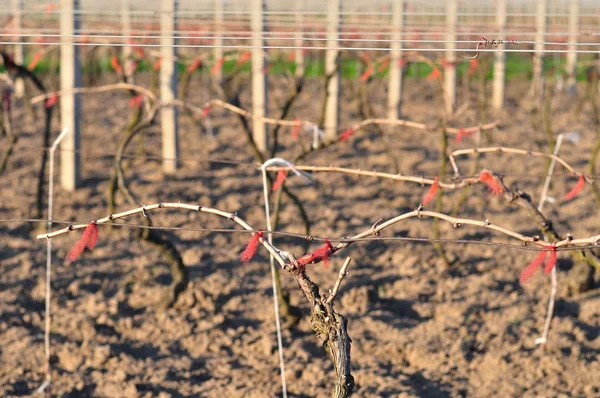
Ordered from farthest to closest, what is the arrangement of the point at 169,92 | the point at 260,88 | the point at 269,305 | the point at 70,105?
1. the point at 260,88
2. the point at 169,92
3. the point at 70,105
4. the point at 269,305

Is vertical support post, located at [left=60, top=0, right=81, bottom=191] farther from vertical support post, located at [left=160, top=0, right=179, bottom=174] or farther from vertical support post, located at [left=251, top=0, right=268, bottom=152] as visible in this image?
vertical support post, located at [left=251, top=0, right=268, bottom=152]

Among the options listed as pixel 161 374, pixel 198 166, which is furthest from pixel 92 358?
pixel 198 166

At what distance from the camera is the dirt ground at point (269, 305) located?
159 inches

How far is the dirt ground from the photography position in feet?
13.3

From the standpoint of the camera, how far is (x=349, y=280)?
5.11m

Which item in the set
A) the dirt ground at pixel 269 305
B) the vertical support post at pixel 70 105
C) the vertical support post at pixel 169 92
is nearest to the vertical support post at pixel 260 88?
the dirt ground at pixel 269 305

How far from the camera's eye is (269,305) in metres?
4.77

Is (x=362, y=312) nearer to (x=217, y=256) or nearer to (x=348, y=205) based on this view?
(x=217, y=256)

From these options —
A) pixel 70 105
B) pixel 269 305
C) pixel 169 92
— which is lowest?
pixel 269 305

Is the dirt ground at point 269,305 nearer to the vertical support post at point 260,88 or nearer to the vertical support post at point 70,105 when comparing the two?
the vertical support post at point 70,105

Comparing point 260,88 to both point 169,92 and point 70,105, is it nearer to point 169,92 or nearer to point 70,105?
point 169,92

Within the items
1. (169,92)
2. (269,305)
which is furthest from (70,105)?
(269,305)

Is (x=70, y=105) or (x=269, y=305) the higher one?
(x=70, y=105)

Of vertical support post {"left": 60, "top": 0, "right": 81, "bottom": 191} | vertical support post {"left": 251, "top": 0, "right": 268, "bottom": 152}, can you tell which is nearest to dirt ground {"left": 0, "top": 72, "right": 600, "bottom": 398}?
vertical support post {"left": 60, "top": 0, "right": 81, "bottom": 191}
